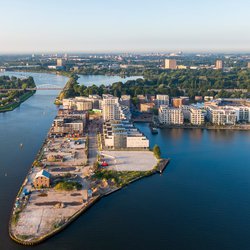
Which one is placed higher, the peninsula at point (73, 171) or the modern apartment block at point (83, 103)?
the modern apartment block at point (83, 103)

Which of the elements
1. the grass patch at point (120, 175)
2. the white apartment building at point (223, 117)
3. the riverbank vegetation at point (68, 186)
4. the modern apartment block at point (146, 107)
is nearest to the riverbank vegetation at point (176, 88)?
the modern apartment block at point (146, 107)

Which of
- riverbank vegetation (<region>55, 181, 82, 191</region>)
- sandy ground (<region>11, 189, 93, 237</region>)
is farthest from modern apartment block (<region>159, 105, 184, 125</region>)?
sandy ground (<region>11, 189, 93, 237</region>)

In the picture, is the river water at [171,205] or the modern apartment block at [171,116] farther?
the modern apartment block at [171,116]

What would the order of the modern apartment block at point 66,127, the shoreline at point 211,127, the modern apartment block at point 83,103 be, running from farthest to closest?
the modern apartment block at point 83,103
the shoreline at point 211,127
the modern apartment block at point 66,127

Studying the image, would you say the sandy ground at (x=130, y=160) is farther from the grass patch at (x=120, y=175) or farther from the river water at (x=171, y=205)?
the river water at (x=171, y=205)

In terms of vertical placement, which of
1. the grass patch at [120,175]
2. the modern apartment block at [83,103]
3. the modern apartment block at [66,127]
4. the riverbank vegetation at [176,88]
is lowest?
the grass patch at [120,175]

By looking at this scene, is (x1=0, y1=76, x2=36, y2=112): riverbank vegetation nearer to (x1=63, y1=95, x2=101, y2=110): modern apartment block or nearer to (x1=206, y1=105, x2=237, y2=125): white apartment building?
(x1=63, y1=95, x2=101, y2=110): modern apartment block

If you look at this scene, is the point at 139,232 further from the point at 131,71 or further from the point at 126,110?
the point at 131,71

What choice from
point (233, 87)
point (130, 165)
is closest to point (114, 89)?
point (233, 87)
